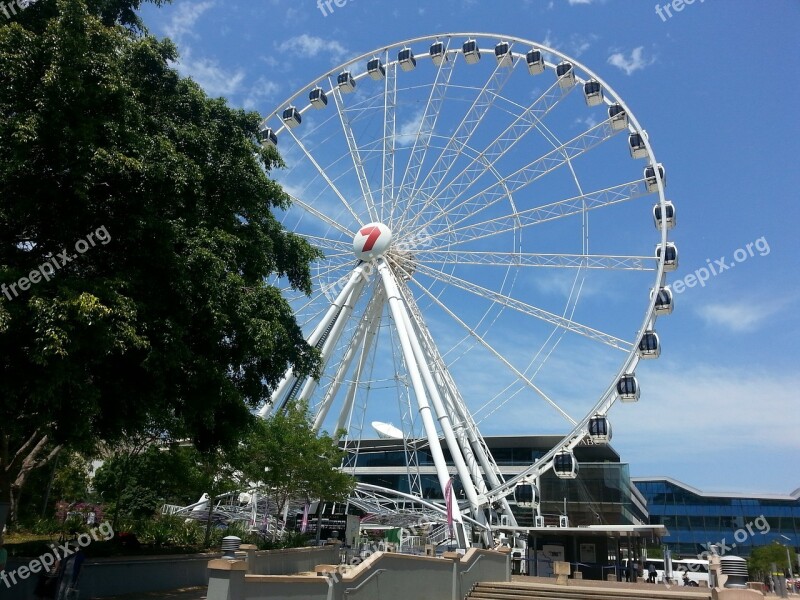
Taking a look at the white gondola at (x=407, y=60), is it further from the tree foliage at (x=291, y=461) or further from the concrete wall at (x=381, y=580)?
the concrete wall at (x=381, y=580)

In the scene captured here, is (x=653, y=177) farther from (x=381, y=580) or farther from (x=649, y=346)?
(x=381, y=580)

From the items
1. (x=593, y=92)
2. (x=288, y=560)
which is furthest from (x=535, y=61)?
(x=288, y=560)

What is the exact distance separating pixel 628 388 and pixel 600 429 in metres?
2.14

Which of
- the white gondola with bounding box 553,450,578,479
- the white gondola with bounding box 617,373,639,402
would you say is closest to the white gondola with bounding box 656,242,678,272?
the white gondola with bounding box 617,373,639,402

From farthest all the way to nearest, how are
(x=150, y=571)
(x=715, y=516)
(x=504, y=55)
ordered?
(x=715, y=516)
(x=504, y=55)
(x=150, y=571)

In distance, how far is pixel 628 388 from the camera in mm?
27875

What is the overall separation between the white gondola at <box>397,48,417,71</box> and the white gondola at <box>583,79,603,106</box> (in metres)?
9.57

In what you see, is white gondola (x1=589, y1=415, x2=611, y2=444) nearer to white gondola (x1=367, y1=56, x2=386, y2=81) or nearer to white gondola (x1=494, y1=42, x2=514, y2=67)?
white gondola (x1=494, y1=42, x2=514, y2=67)

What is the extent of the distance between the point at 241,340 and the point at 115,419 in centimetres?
322

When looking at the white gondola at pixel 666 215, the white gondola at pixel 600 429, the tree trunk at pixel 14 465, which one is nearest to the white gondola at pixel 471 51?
the white gondola at pixel 666 215

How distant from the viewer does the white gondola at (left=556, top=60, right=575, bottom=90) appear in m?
32.9

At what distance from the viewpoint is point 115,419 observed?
14.5 metres

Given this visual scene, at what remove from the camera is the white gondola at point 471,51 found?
114 ft

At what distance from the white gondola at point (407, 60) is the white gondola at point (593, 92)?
9572mm
